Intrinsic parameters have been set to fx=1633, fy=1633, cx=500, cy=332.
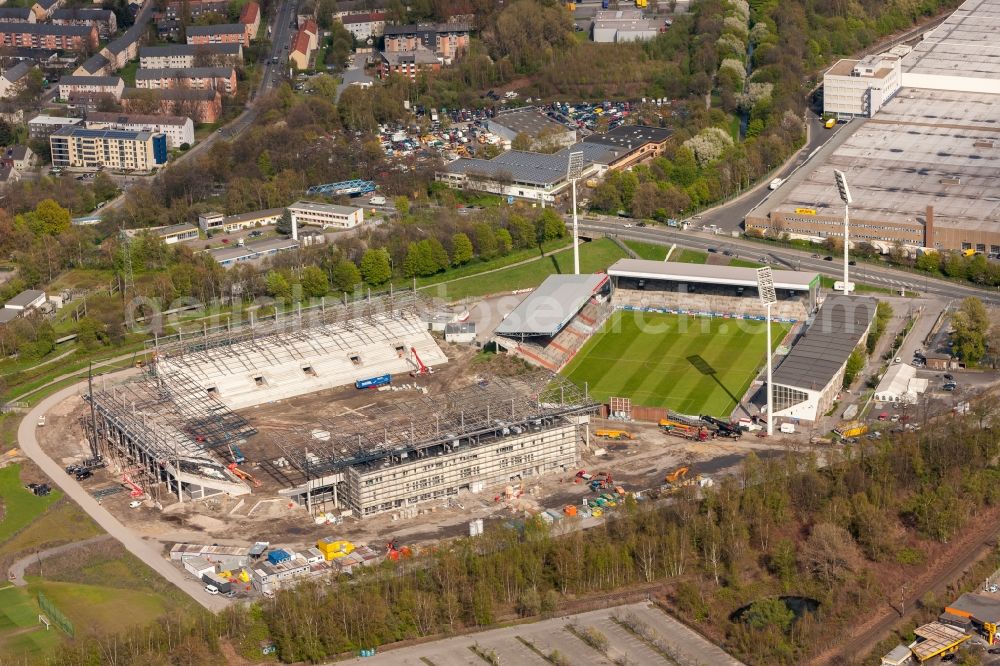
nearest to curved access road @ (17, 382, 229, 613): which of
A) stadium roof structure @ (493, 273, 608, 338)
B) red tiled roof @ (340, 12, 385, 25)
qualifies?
stadium roof structure @ (493, 273, 608, 338)

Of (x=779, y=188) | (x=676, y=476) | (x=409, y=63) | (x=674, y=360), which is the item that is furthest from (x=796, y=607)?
(x=409, y=63)

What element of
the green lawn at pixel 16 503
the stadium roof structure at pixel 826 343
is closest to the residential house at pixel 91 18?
the green lawn at pixel 16 503

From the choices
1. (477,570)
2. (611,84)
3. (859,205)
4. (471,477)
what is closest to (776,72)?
(611,84)

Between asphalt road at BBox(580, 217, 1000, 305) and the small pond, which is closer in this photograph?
the small pond

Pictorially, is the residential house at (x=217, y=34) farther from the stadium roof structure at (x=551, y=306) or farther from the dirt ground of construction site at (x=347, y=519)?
the dirt ground of construction site at (x=347, y=519)

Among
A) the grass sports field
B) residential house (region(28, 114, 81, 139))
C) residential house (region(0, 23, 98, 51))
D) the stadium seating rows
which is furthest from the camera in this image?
residential house (region(0, 23, 98, 51))

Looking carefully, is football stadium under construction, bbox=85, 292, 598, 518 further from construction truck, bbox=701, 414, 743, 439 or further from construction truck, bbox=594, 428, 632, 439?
construction truck, bbox=701, 414, 743, 439

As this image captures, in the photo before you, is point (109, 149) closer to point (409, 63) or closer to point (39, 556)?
point (409, 63)
